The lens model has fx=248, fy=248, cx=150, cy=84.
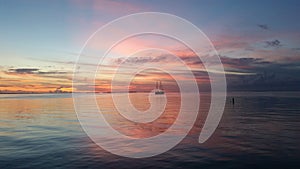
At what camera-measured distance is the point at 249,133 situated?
34406mm

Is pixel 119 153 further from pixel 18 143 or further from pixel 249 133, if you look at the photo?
pixel 249 133

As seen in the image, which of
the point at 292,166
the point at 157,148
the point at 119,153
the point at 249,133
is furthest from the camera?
the point at 249,133

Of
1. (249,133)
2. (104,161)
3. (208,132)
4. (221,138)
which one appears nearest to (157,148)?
(104,161)

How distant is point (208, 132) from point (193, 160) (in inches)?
572

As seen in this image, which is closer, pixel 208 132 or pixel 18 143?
pixel 18 143

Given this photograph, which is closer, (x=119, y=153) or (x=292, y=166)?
(x=292, y=166)

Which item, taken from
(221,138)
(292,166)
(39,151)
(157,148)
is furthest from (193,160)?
(39,151)

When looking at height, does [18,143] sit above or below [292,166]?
above

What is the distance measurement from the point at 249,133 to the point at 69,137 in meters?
24.6

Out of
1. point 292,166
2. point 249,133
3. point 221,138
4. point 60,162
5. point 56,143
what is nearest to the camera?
point 292,166

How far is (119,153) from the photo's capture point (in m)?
24.4

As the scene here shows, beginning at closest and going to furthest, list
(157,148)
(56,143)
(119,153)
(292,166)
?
(292,166) < (119,153) < (157,148) < (56,143)

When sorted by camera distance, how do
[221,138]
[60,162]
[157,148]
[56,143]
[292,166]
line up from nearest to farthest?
[292,166] → [60,162] → [157,148] → [56,143] → [221,138]

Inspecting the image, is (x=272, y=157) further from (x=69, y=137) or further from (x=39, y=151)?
(x=69, y=137)
